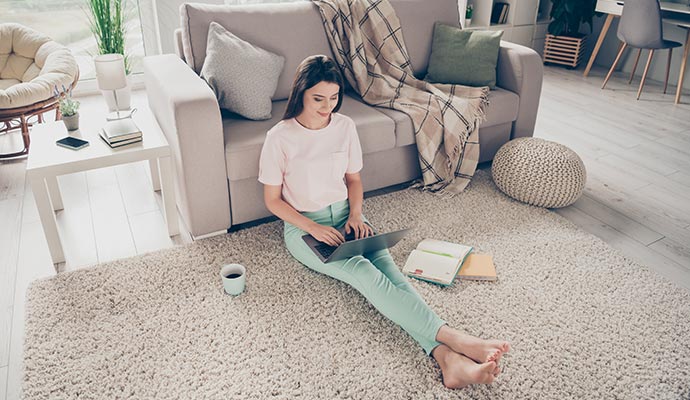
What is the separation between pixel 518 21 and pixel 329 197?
3790mm

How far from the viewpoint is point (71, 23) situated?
3.98 m

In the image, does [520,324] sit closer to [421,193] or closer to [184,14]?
[421,193]

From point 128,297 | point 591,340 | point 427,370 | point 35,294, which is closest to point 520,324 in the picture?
point 591,340

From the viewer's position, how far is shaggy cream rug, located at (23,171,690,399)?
5.32ft

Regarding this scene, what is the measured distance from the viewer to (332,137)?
2.04 m

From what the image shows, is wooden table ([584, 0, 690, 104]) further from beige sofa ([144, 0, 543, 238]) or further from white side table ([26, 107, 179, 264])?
white side table ([26, 107, 179, 264])

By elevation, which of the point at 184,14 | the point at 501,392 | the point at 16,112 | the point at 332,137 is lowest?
the point at 501,392

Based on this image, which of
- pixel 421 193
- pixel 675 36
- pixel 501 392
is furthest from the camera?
pixel 675 36

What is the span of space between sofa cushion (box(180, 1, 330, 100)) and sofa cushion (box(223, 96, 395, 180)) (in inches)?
→ 9.3

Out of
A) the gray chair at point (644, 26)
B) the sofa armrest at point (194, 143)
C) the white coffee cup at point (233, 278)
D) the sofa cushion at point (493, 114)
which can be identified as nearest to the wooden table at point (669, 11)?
the gray chair at point (644, 26)

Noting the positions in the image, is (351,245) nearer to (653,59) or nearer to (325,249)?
(325,249)

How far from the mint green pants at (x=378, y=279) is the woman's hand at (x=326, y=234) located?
0.07 metres

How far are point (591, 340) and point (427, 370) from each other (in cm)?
57

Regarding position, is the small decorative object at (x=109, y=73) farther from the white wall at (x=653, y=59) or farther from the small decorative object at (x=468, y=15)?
the white wall at (x=653, y=59)
